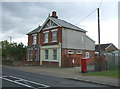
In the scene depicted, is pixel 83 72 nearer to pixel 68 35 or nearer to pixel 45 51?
pixel 68 35

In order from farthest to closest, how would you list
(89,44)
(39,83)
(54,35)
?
(89,44), (54,35), (39,83)

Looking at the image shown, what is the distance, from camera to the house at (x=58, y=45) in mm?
27359

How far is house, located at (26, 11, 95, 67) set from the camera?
27359mm

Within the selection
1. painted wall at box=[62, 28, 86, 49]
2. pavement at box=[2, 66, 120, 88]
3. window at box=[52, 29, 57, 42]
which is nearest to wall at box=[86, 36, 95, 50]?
painted wall at box=[62, 28, 86, 49]

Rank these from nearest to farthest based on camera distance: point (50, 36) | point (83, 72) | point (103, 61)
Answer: point (83, 72), point (103, 61), point (50, 36)

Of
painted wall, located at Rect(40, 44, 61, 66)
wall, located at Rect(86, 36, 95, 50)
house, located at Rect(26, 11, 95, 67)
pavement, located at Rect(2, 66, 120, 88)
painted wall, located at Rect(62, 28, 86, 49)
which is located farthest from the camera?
wall, located at Rect(86, 36, 95, 50)

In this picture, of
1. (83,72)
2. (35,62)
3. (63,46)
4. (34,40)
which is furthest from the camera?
(34,40)

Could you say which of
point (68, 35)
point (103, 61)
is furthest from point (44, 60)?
point (103, 61)

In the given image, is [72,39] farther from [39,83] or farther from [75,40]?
[39,83]

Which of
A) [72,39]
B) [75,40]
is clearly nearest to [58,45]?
[72,39]

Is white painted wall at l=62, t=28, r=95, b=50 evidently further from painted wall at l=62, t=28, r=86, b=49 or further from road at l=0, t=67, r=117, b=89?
road at l=0, t=67, r=117, b=89

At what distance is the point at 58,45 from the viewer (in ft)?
89.6

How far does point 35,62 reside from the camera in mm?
31984

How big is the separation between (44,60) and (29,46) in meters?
5.97
